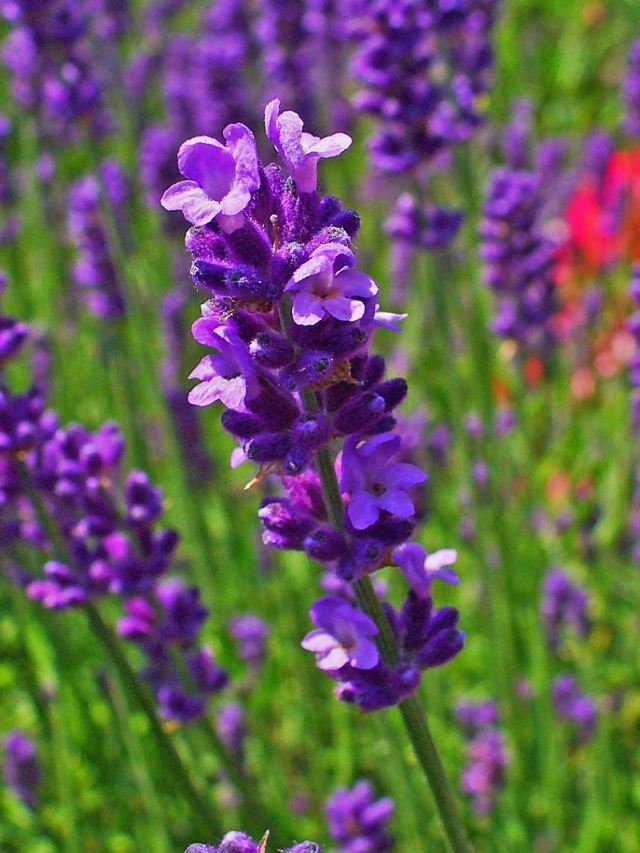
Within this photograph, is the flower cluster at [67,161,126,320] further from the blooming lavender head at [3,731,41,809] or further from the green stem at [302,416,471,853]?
the green stem at [302,416,471,853]

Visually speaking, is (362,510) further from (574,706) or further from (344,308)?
(574,706)

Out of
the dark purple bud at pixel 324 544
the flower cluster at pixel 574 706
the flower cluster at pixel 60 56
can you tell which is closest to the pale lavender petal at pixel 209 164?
the dark purple bud at pixel 324 544

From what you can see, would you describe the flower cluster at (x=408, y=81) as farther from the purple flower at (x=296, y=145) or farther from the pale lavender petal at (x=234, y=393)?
the pale lavender petal at (x=234, y=393)

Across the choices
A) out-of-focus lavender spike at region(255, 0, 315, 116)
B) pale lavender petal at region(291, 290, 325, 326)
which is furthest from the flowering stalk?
out-of-focus lavender spike at region(255, 0, 315, 116)

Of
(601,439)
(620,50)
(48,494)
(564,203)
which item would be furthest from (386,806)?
(620,50)

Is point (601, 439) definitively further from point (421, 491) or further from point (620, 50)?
point (620, 50)

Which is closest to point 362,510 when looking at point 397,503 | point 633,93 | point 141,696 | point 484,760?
point 397,503

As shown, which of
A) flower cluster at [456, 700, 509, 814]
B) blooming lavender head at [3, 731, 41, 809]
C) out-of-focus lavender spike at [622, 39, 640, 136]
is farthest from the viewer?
out-of-focus lavender spike at [622, 39, 640, 136]
